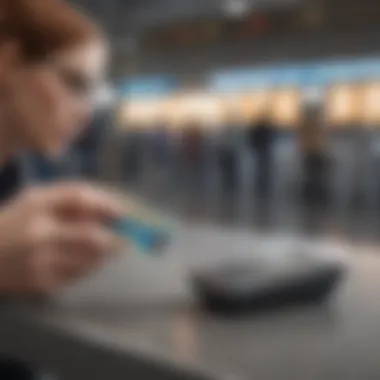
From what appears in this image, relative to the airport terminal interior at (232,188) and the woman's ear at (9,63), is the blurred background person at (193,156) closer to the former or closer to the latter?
the airport terminal interior at (232,188)

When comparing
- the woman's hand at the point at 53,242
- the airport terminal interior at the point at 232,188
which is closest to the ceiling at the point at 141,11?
the airport terminal interior at the point at 232,188

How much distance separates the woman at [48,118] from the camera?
1.50 feet

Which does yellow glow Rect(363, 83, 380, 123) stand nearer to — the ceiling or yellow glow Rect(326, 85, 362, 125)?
yellow glow Rect(326, 85, 362, 125)

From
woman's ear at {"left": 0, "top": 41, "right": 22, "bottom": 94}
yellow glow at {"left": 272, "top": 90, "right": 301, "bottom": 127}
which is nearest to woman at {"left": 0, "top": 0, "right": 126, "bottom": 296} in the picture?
woman's ear at {"left": 0, "top": 41, "right": 22, "bottom": 94}

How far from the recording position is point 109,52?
0.49 meters

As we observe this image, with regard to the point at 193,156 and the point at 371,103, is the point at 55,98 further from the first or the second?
the point at 371,103

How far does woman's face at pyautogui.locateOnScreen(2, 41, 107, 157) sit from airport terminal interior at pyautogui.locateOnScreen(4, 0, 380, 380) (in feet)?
0.04

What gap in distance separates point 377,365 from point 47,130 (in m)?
0.28

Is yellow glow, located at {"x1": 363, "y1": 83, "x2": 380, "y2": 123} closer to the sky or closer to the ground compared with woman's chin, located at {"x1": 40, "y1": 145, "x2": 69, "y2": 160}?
closer to the sky

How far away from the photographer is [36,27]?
0.45 m

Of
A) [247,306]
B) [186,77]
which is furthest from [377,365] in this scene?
[186,77]

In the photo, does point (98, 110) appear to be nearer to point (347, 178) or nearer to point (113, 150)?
point (113, 150)

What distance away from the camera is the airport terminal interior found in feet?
1.20

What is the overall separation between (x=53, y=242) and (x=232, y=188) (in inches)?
4.4
